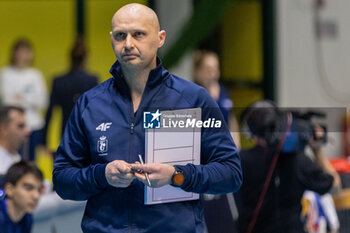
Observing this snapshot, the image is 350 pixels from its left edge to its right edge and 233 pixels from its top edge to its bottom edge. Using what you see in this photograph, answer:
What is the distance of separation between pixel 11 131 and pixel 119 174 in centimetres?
270

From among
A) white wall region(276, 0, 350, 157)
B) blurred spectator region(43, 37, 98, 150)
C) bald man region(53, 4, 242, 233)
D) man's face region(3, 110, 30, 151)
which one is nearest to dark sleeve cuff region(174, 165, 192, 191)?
bald man region(53, 4, 242, 233)

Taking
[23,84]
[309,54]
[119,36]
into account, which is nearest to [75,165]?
[119,36]

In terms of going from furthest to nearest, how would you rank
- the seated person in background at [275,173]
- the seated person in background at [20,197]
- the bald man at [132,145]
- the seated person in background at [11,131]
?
the seated person in background at [11,131], the seated person in background at [275,173], the seated person in background at [20,197], the bald man at [132,145]

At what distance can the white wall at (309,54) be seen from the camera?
755 cm

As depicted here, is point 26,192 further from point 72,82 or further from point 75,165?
point 75,165

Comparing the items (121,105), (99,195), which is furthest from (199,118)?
(99,195)

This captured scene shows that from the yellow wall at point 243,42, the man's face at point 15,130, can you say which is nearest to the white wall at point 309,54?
the yellow wall at point 243,42

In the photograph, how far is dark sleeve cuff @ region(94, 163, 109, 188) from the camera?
1904 mm

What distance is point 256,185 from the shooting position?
10.1 ft

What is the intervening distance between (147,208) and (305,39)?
594 centimetres

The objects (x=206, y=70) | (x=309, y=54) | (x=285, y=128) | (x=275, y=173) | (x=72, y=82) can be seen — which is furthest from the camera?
(x=309, y=54)

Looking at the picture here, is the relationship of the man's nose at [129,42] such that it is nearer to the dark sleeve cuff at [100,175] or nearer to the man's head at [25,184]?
the dark sleeve cuff at [100,175]

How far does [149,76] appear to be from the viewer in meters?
2.01

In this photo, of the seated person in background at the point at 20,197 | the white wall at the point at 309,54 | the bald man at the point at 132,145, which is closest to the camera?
the bald man at the point at 132,145
